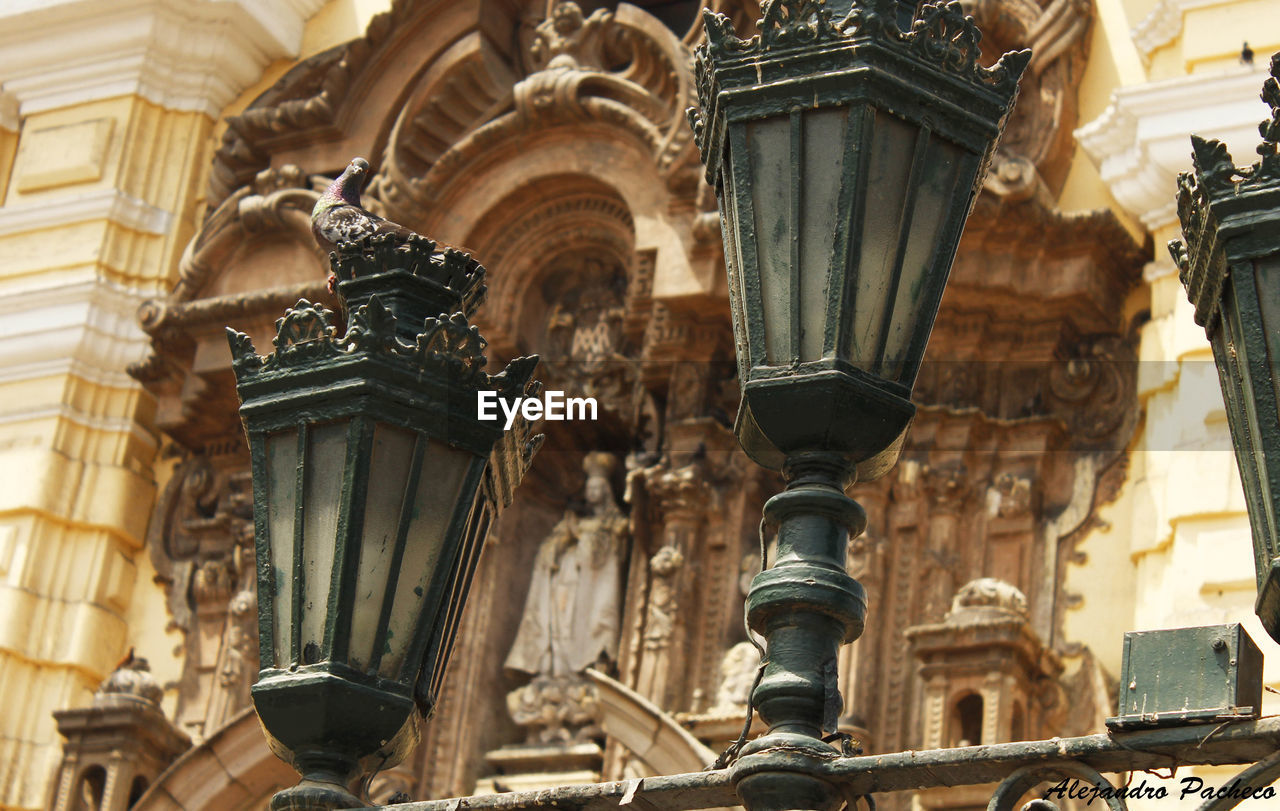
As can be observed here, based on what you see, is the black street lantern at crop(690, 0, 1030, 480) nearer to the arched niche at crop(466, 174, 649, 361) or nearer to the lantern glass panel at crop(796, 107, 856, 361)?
the lantern glass panel at crop(796, 107, 856, 361)

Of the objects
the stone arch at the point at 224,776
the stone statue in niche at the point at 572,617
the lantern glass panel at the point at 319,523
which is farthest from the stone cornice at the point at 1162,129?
the lantern glass panel at the point at 319,523

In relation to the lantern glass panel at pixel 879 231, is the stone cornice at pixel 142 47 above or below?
above

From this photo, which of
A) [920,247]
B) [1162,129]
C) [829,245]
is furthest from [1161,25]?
[829,245]

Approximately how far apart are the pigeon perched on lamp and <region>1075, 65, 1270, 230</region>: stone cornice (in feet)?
14.2

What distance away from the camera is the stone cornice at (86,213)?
35.5ft

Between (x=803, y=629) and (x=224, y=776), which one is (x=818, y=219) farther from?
(x=224, y=776)

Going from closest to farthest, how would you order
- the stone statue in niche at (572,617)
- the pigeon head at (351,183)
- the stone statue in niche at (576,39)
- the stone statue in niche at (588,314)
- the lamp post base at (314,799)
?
the lamp post base at (314,799)
the pigeon head at (351,183)
the stone statue in niche at (572,617)
the stone statue in niche at (576,39)
the stone statue in niche at (588,314)

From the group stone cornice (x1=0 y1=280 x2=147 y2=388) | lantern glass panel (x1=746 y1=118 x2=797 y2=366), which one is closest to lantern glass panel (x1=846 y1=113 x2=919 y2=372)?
lantern glass panel (x1=746 y1=118 x2=797 y2=366)

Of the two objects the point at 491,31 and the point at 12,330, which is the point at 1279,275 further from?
the point at 12,330

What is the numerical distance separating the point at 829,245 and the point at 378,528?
3.07 feet

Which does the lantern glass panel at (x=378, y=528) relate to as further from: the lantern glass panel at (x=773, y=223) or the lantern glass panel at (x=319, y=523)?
the lantern glass panel at (x=773, y=223)

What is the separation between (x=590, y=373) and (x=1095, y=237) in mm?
2467

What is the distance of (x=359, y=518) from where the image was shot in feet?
11.7

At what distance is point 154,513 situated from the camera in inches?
418
